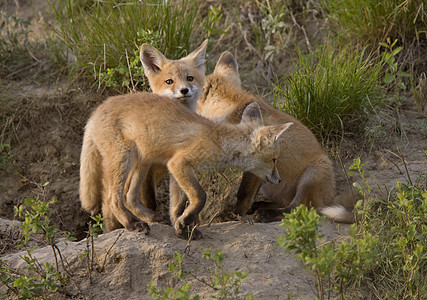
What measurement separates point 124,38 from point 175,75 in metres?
0.97

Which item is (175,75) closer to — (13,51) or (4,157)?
(4,157)

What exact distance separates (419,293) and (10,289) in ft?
8.47

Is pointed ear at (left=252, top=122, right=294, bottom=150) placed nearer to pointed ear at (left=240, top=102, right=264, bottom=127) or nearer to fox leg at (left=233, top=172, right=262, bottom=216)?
pointed ear at (left=240, top=102, right=264, bottom=127)

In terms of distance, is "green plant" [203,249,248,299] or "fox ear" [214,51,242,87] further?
"fox ear" [214,51,242,87]

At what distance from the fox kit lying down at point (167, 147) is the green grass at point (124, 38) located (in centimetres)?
145

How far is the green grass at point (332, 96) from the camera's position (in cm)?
528

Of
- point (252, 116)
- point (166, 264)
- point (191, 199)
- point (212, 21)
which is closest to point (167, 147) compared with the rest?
point (191, 199)

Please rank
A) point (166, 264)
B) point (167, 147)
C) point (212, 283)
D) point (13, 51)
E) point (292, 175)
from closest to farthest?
point (212, 283) → point (166, 264) → point (167, 147) → point (292, 175) → point (13, 51)

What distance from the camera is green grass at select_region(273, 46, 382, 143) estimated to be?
5.28m

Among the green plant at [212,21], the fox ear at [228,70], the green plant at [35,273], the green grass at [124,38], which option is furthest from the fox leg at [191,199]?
the green plant at [212,21]

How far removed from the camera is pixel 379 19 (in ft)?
19.8

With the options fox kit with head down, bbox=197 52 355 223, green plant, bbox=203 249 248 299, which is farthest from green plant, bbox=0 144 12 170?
green plant, bbox=203 249 248 299

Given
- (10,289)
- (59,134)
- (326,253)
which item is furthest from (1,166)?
(326,253)

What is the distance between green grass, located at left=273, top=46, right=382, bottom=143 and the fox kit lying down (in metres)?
1.03
